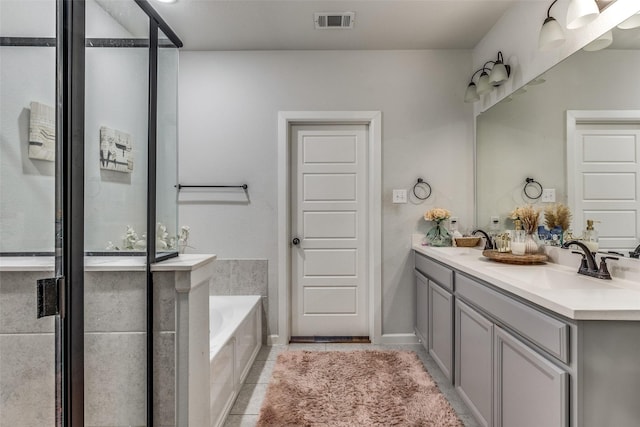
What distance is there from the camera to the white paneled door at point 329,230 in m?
2.98

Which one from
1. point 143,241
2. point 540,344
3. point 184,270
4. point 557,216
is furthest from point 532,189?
point 143,241

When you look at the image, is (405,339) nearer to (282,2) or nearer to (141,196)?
(141,196)

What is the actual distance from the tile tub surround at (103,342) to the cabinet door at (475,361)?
54.7 inches

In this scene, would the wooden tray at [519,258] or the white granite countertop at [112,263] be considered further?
the wooden tray at [519,258]

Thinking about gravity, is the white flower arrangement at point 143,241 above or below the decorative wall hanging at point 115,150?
below

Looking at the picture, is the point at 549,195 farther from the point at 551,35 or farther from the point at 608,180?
the point at 551,35

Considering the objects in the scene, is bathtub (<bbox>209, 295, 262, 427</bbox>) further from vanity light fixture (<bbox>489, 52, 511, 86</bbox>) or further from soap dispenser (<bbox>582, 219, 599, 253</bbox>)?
vanity light fixture (<bbox>489, 52, 511, 86</bbox>)

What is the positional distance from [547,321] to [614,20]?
139 cm

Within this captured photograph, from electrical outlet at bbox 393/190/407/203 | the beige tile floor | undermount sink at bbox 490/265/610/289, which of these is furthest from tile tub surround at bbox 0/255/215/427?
electrical outlet at bbox 393/190/407/203

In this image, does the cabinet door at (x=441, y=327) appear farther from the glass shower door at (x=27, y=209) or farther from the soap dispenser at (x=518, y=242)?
the glass shower door at (x=27, y=209)

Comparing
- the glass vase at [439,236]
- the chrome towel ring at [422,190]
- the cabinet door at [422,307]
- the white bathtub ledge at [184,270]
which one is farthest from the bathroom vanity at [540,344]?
the white bathtub ledge at [184,270]

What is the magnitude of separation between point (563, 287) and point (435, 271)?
0.89m

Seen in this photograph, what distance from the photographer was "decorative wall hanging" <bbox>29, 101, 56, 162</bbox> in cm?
82

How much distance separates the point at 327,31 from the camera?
2.56 metres
